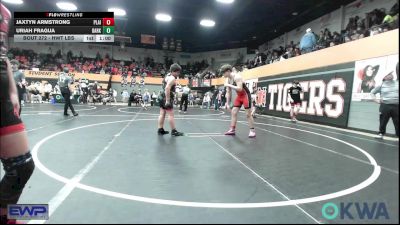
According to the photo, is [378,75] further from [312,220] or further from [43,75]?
[43,75]

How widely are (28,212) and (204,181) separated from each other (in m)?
1.57

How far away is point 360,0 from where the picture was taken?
13586 mm

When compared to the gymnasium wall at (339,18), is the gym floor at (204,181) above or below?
below

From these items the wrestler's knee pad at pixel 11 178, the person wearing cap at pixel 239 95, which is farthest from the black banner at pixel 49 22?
the wrestler's knee pad at pixel 11 178

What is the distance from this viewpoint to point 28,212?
1.82m

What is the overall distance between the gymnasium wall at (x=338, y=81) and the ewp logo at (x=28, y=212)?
655cm

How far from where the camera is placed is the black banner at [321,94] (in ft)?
29.7

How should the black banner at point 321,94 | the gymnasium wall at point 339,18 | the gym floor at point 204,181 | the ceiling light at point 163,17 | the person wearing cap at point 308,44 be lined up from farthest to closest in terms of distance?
the ceiling light at point 163,17
the gymnasium wall at point 339,18
the person wearing cap at point 308,44
the black banner at point 321,94
the gym floor at point 204,181

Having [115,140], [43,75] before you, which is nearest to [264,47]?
[43,75]

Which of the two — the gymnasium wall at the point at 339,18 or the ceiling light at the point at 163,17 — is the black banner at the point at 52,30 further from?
the gymnasium wall at the point at 339,18

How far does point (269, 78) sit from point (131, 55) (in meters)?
21.2

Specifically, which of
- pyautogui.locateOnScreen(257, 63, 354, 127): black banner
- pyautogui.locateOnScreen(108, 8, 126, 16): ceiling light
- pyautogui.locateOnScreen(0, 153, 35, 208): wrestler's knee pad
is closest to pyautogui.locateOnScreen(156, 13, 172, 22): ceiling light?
pyautogui.locateOnScreen(108, 8, 126, 16): ceiling light

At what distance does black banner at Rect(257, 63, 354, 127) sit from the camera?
9055mm
